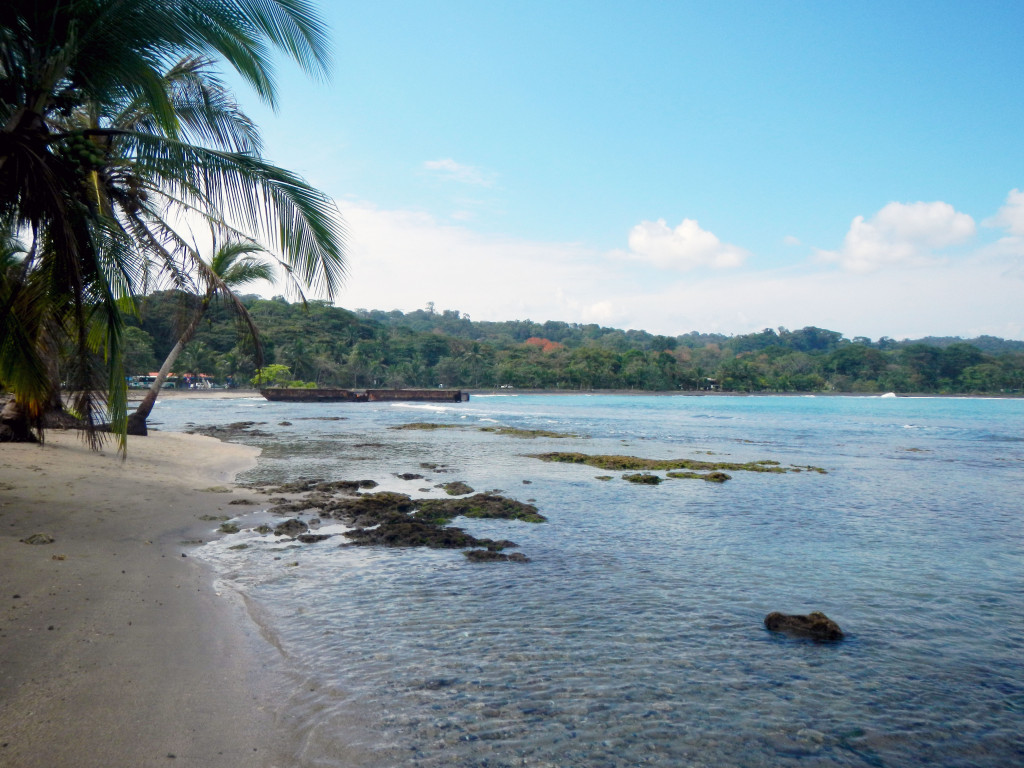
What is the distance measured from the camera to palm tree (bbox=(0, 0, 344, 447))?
5566mm

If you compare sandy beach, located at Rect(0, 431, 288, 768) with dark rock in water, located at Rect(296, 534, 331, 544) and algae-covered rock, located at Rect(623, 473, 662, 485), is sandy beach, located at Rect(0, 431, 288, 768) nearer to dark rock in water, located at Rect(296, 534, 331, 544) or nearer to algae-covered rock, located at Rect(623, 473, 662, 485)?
dark rock in water, located at Rect(296, 534, 331, 544)

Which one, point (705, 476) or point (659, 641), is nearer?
point (659, 641)

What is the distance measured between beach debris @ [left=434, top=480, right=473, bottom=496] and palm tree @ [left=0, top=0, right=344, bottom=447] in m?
8.05

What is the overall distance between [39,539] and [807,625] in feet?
26.8

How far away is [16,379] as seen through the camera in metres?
8.40

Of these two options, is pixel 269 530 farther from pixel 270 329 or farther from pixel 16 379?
pixel 270 329

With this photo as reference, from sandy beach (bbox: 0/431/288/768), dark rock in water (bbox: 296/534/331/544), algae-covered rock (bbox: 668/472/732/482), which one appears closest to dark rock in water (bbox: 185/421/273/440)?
algae-covered rock (bbox: 668/472/732/482)

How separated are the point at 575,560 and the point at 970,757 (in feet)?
17.1

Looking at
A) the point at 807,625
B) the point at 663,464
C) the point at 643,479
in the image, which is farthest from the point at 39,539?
the point at 663,464

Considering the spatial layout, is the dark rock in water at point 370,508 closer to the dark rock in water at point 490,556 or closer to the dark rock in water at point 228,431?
the dark rock in water at point 490,556

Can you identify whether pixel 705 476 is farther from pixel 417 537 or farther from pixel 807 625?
pixel 807 625

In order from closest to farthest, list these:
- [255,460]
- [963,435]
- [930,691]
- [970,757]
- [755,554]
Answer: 1. [970,757]
2. [930,691]
3. [755,554]
4. [255,460]
5. [963,435]

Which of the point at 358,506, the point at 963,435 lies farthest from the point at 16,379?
the point at 963,435

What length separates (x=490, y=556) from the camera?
908 centimetres
